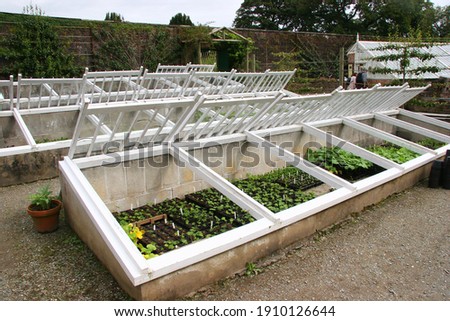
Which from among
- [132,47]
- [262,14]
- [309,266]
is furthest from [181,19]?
[262,14]

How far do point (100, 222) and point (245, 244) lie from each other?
103 cm

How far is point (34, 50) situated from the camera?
9.17 m

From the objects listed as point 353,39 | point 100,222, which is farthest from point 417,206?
point 353,39

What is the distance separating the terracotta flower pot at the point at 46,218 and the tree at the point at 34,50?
7432mm

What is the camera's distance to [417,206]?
12.8ft

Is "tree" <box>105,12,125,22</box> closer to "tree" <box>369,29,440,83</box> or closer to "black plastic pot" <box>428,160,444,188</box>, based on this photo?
"tree" <box>369,29,440,83</box>

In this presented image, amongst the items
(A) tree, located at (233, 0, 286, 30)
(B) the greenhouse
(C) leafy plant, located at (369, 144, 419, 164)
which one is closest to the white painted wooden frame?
(B) the greenhouse

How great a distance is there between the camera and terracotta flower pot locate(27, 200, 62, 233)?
Answer: 3.01m

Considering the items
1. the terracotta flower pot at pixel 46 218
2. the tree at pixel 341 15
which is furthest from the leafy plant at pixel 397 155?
→ the tree at pixel 341 15

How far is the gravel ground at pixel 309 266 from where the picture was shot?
2373 millimetres

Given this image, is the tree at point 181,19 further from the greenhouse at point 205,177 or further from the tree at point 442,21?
the tree at point 442,21

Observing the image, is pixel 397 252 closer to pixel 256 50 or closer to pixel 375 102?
pixel 375 102

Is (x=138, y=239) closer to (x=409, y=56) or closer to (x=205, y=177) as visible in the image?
(x=205, y=177)
